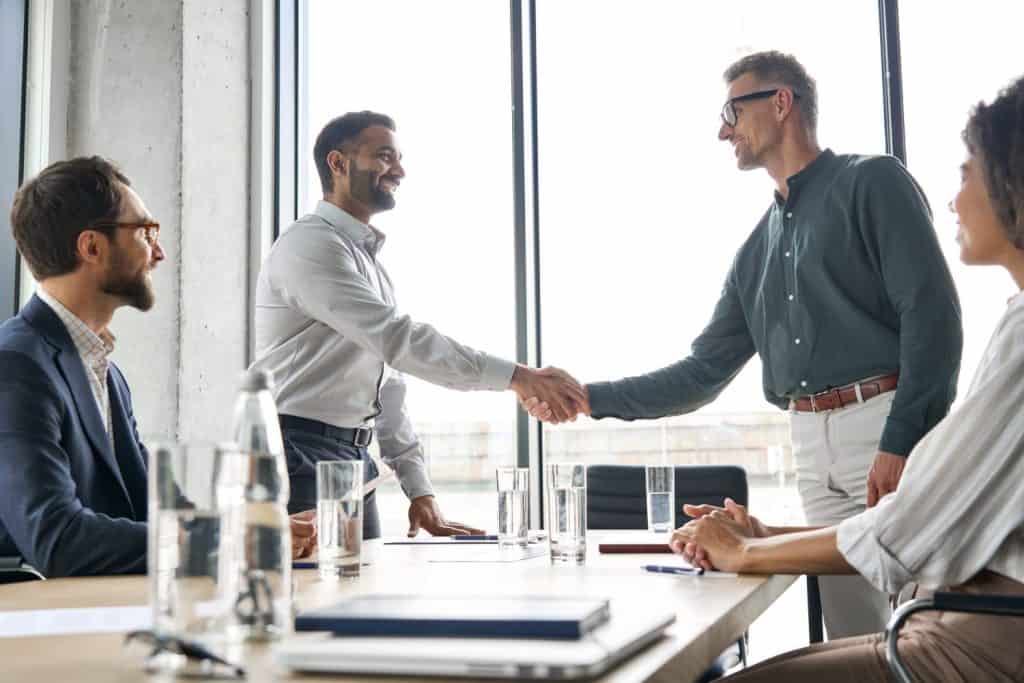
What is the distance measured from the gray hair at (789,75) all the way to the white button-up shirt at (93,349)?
180 cm

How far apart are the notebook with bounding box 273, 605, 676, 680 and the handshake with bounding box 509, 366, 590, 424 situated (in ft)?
7.51

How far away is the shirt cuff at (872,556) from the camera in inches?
54.5

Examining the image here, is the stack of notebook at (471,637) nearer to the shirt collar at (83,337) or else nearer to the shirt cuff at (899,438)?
the shirt collar at (83,337)

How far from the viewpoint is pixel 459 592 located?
1.36m

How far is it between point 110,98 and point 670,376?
2184 mm

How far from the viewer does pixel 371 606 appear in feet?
3.30

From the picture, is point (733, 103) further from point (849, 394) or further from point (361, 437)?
point (361, 437)

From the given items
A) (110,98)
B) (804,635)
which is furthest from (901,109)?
(110,98)

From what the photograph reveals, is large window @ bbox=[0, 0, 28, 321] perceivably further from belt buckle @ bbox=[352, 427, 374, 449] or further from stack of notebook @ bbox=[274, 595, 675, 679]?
stack of notebook @ bbox=[274, 595, 675, 679]

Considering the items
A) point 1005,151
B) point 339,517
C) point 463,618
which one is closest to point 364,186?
point 339,517

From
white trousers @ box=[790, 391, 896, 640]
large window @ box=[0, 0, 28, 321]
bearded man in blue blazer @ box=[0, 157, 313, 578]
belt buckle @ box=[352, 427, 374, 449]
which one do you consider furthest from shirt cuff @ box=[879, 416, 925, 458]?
large window @ box=[0, 0, 28, 321]

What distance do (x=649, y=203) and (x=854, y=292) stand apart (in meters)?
1.30

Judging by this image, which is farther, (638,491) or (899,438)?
(638,491)

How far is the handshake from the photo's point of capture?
320 cm
